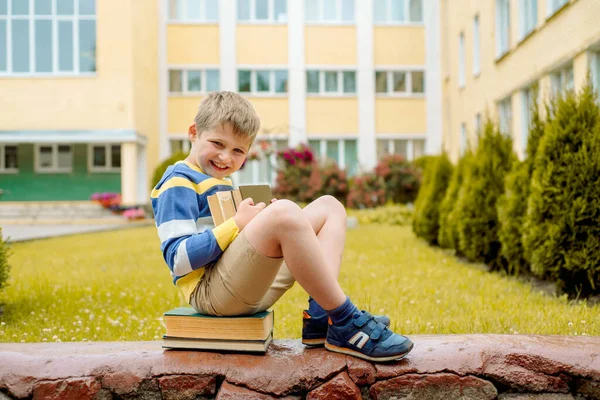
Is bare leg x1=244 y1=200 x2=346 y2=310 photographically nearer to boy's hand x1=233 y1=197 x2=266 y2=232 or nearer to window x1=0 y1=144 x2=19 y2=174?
boy's hand x1=233 y1=197 x2=266 y2=232

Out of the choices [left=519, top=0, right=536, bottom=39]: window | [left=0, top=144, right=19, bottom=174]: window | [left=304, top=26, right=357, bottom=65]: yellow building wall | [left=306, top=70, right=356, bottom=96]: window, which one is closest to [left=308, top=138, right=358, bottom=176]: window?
[left=306, top=70, right=356, bottom=96]: window

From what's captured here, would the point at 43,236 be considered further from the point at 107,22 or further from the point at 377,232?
the point at 107,22

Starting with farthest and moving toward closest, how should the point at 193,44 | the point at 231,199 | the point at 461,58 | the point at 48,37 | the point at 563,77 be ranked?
the point at 193,44
the point at 48,37
the point at 461,58
the point at 563,77
the point at 231,199

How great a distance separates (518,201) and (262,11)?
18906mm

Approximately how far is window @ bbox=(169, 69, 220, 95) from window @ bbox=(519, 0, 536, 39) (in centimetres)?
1231

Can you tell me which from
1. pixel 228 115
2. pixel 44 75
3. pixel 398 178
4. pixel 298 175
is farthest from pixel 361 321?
pixel 44 75

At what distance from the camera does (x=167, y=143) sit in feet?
75.7

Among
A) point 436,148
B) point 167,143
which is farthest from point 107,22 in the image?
point 436,148

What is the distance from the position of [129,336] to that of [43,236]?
10081mm

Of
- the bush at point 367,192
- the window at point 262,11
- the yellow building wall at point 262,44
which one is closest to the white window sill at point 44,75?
the yellow building wall at point 262,44

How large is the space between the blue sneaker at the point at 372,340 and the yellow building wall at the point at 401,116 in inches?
827

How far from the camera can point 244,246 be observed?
2516 mm

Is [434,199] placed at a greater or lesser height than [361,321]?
greater

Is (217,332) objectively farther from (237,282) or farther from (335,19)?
(335,19)
